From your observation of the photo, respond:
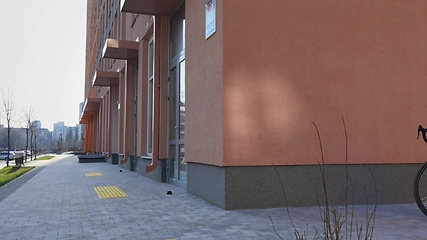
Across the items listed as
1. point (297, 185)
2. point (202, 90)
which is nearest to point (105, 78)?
point (202, 90)

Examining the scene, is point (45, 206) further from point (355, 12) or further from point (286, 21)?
point (355, 12)

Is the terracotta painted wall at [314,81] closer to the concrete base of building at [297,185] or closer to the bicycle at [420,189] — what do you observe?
the concrete base of building at [297,185]

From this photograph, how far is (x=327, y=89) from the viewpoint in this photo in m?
6.96

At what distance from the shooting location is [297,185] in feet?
21.9

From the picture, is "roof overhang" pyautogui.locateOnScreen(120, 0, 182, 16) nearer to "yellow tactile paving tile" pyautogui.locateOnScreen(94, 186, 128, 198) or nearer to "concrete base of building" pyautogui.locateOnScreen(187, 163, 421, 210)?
"yellow tactile paving tile" pyautogui.locateOnScreen(94, 186, 128, 198)

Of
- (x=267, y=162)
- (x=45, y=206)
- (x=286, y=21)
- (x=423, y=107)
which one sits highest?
(x=286, y=21)

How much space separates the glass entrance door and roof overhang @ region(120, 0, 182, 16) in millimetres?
1426

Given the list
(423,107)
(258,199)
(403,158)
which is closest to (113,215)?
(258,199)

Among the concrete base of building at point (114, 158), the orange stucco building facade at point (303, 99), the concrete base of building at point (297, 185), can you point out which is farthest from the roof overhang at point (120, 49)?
the concrete base of building at point (297, 185)

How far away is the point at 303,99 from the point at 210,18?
88.2 inches

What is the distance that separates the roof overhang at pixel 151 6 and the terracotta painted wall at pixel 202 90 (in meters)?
1.89

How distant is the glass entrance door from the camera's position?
399 inches

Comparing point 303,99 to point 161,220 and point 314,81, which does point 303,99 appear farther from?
point 161,220

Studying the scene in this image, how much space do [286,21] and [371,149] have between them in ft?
9.28
